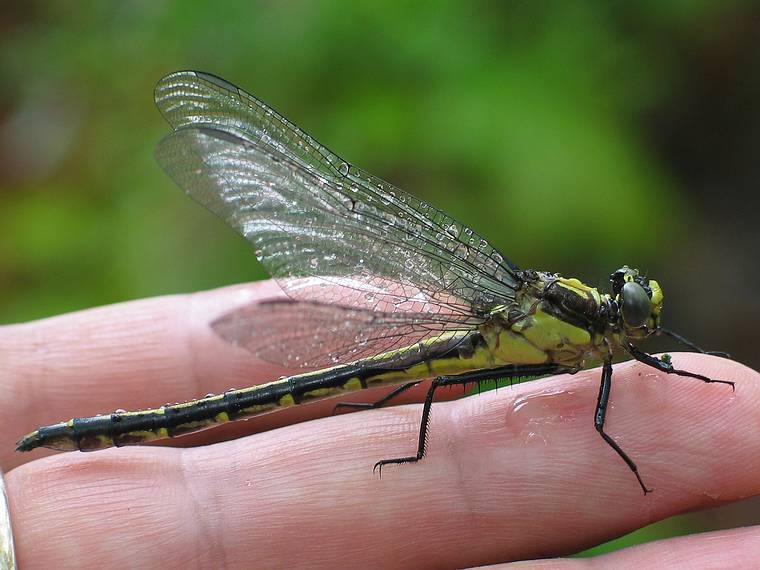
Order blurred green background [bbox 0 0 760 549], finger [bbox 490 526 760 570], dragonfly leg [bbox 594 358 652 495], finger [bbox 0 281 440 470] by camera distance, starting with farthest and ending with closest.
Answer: blurred green background [bbox 0 0 760 549], finger [bbox 0 281 440 470], dragonfly leg [bbox 594 358 652 495], finger [bbox 490 526 760 570]

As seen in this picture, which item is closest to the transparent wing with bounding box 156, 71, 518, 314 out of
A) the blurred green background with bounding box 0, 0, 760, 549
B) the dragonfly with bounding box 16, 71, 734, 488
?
the dragonfly with bounding box 16, 71, 734, 488

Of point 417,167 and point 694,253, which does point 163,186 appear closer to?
point 417,167

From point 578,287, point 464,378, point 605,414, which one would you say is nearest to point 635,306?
point 578,287

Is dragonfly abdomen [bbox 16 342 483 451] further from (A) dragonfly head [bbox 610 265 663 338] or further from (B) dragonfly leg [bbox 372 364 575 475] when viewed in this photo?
(A) dragonfly head [bbox 610 265 663 338]

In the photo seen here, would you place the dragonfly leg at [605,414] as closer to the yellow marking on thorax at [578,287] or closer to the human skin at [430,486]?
the human skin at [430,486]

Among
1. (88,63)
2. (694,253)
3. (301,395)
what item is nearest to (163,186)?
(88,63)

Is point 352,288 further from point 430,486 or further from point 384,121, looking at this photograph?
point 384,121
